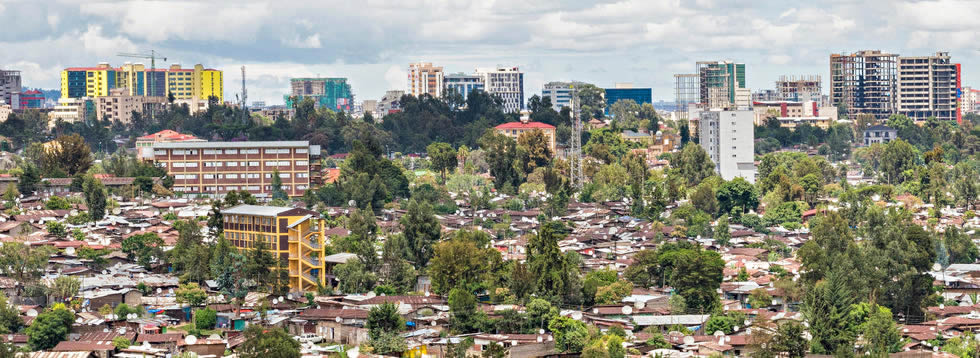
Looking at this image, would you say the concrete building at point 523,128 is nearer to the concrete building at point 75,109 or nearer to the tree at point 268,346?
the concrete building at point 75,109

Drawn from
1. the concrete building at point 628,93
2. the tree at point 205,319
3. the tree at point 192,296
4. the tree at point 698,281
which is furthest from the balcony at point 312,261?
the concrete building at point 628,93

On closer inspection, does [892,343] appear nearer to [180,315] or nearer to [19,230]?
[180,315]


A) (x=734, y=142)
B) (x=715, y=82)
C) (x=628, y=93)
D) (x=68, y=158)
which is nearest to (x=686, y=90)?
(x=715, y=82)

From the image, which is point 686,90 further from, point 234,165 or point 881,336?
point 881,336

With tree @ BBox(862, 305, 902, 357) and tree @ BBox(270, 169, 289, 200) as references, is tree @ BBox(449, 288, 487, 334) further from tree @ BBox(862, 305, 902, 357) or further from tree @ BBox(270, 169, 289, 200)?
tree @ BBox(270, 169, 289, 200)

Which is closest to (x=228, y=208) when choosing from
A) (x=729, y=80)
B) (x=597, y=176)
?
(x=597, y=176)

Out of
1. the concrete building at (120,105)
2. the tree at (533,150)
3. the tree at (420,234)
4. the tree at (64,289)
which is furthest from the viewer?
the concrete building at (120,105)

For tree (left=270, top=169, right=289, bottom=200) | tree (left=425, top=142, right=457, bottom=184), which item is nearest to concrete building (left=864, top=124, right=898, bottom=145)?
tree (left=425, top=142, right=457, bottom=184)
